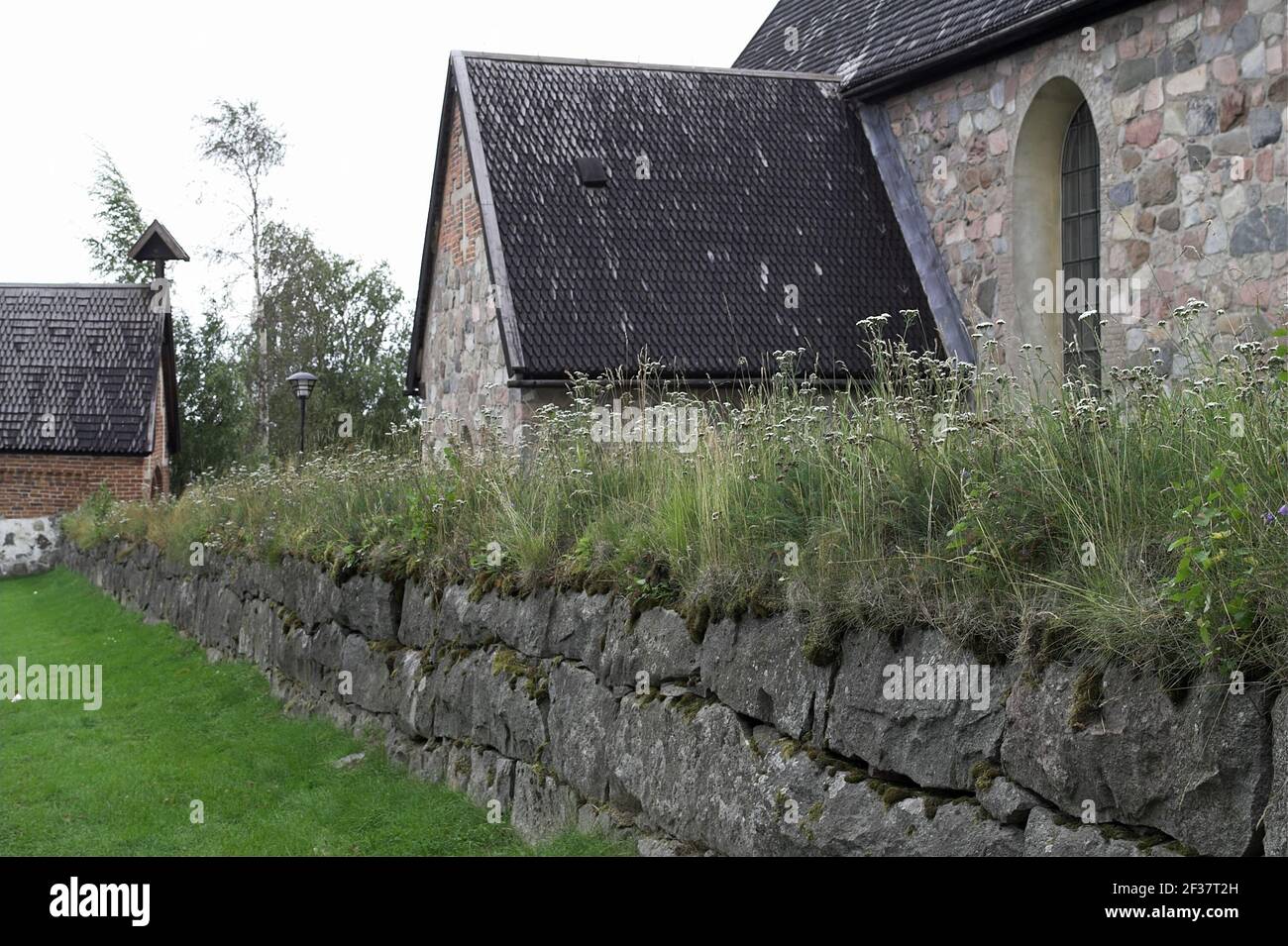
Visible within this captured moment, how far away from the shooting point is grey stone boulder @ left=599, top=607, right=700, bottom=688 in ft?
18.0

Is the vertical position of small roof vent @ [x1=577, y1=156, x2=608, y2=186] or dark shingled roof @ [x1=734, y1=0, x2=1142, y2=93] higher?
dark shingled roof @ [x1=734, y1=0, x2=1142, y2=93]

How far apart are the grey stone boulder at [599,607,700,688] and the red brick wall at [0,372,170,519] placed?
83.0 ft

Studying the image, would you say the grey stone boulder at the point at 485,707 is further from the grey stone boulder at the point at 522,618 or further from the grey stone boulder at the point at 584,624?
the grey stone boulder at the point at 584,624

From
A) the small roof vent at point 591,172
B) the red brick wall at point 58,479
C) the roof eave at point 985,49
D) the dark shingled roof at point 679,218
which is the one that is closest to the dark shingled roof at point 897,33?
the roof eave at point 985,49

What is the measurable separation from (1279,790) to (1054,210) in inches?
428

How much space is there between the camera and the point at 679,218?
543 inches

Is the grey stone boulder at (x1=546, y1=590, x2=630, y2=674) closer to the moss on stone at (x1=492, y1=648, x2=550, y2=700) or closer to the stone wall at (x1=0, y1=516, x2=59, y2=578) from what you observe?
the moss on stone at (x1=492, y1=648, x2=550, y2=700)

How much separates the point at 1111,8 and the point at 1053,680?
9550 mm

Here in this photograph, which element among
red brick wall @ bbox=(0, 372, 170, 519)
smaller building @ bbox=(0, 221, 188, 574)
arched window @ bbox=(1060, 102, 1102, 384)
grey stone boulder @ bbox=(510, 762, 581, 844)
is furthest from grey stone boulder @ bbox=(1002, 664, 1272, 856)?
red brick wall @ bbox=(0, 372, 170, 519)

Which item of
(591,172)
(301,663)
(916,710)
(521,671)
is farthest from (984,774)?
(591,172)

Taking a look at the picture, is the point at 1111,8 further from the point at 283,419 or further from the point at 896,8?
the point at 283,419

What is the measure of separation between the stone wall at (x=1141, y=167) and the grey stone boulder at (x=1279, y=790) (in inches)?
238

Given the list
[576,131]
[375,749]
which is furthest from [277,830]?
[576,131]

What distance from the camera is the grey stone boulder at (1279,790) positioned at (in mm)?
3055
